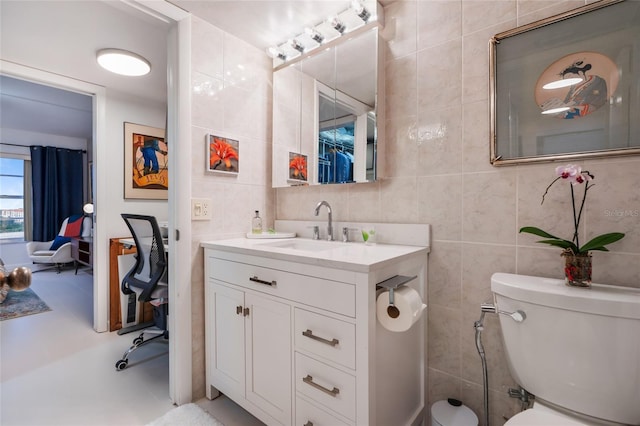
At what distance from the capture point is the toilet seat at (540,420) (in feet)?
2.76

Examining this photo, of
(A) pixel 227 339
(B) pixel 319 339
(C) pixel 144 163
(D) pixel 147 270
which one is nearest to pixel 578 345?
(B) pixel 319 339

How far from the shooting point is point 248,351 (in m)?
1.42

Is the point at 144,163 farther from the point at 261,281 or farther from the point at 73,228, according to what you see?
the point at 73,228

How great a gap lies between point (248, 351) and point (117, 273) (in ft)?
6.67

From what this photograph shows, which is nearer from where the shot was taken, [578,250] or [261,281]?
[578,250]

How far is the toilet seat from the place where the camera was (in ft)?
2.76

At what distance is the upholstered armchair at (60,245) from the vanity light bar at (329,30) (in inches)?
192

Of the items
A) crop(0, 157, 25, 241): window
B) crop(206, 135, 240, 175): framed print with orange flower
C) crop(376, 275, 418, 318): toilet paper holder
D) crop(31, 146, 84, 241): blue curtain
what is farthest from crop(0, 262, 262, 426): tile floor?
crop(0, 157, 25, 241): window

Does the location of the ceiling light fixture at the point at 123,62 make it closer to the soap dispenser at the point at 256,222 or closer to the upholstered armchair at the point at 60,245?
the soap dispenser at the point at 256,222

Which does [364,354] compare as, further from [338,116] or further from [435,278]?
[338,116]

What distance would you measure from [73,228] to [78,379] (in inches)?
167

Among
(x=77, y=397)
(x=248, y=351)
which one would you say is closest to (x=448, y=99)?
(x=248, y=351)

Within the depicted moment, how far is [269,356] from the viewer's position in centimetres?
132

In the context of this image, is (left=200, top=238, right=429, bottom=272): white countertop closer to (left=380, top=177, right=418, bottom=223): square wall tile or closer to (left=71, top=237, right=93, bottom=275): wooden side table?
(left=380, top=177, right=418, bottom=223): square wall tile
